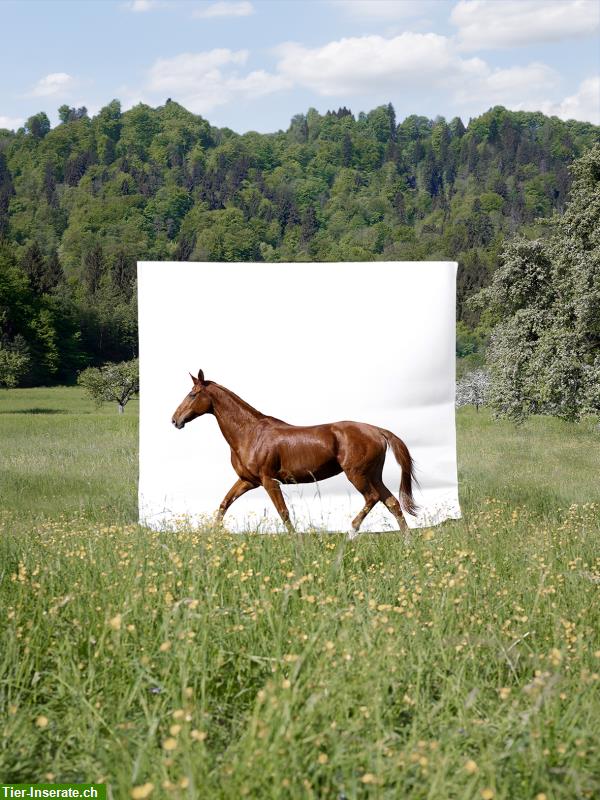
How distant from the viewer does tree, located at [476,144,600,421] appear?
65.6 feet

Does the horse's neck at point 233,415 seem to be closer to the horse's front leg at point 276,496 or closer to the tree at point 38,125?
the horse's front leg at point 276,496

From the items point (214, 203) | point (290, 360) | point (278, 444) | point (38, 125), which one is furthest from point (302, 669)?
point (38, 125)

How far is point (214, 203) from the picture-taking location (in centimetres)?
12788

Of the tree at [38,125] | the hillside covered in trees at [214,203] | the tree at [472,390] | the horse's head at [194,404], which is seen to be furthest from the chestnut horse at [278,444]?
the tree at [38,125]

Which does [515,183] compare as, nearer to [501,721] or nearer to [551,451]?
[551,451]

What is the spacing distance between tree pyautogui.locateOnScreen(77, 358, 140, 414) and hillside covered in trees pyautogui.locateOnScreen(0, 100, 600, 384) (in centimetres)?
1461

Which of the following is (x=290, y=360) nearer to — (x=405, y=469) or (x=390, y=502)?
(x=405, y=469)

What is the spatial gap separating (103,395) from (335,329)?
79.4ft

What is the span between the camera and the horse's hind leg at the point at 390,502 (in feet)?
24.9

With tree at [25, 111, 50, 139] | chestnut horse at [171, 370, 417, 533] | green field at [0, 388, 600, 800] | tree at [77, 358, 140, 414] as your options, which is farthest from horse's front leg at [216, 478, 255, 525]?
tree at [25, 111, 50, 139]

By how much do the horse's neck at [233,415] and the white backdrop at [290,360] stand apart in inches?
3.1

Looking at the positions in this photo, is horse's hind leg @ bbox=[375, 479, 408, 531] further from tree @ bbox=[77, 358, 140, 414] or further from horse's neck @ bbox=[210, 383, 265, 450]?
tree @ bbox=[77, 358, 140, 414]

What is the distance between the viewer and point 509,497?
1041 centimetres

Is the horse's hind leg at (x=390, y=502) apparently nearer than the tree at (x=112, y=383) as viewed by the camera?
Yes
